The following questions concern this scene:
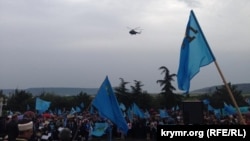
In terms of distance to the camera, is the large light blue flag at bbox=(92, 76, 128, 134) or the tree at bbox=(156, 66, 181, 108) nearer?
the large light blue flag at bbox=(92, 76, 128, 134)

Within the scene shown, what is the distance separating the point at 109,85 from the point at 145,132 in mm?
13874

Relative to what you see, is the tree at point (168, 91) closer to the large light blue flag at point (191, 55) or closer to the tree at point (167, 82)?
the tree at point (167, 82)

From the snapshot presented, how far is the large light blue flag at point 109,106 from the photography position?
13.4 m

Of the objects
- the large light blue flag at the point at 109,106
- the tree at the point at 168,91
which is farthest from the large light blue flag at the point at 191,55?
the tree at the point at 168,91

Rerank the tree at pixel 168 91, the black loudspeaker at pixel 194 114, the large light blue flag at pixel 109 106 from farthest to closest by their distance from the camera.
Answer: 1. the tree at pixel 168 91
2. the large light blue flag at pixel 109 106
3. the black loudspeaker at pixel 194 114

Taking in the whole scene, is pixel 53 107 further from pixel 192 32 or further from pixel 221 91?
pixel 192 32

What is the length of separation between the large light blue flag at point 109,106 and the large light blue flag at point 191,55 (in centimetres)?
352

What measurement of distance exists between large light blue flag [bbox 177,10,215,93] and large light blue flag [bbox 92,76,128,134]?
11.6 feet

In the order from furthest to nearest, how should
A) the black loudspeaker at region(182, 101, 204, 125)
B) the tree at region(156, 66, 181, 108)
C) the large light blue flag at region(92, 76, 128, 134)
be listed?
the tree at region(156, 66, 181, 108), the large light blue flag at region(92, 76, 128, 134), the black loudspeaker at region(182, 101, 204, 125)

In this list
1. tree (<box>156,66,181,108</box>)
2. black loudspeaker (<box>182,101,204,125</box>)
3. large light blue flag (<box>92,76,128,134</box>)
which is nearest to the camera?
black loudspeaker (<box>182,101,204,125</box>)

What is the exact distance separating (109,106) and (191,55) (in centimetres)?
414

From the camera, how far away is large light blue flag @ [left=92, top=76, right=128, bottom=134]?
13391 millimetres

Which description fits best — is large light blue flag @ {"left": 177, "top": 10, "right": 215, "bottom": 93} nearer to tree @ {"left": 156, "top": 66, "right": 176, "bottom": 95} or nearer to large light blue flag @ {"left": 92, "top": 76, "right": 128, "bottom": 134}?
large light blue flag @ {"left": 92, "top": 76, "right": 128, "bottom": 134}

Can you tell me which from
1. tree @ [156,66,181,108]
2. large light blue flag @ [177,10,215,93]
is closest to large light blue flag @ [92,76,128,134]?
large light blue flag @ [177,10,215,93]
